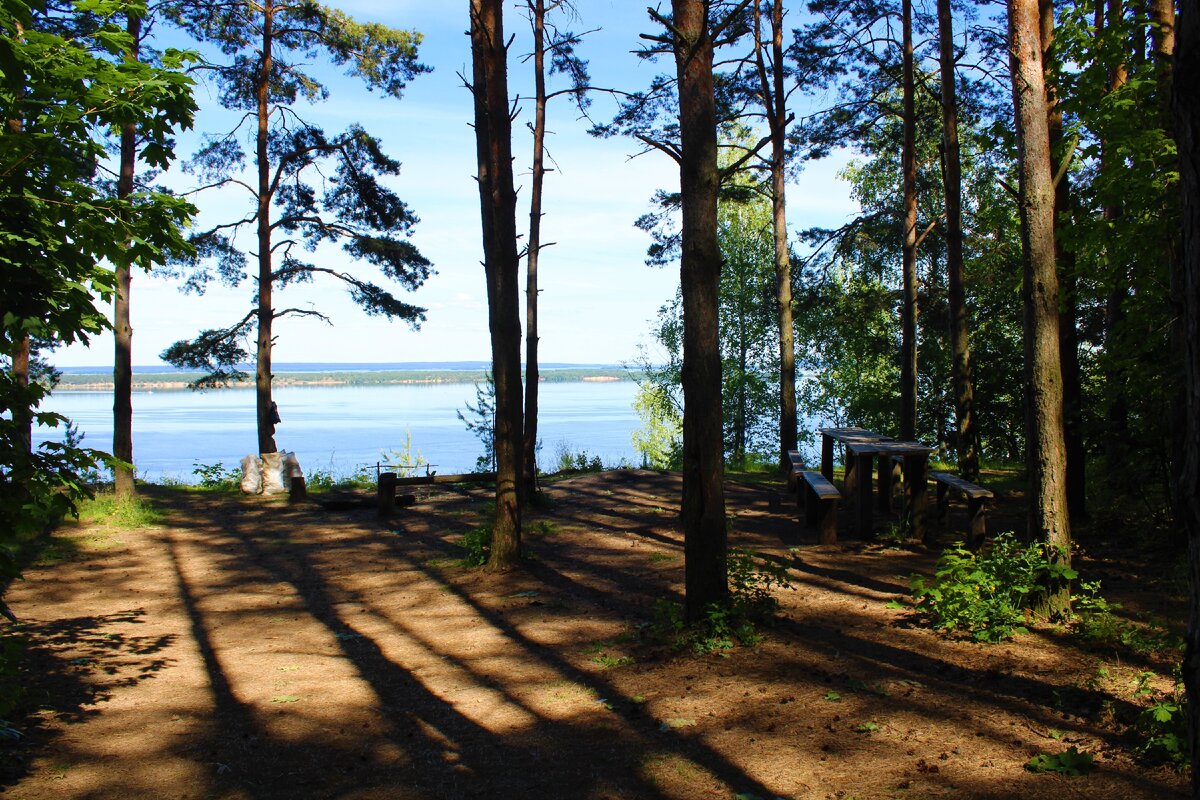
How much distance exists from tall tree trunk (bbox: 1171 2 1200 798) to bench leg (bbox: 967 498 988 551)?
17.7 feet

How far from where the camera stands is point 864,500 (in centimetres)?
859

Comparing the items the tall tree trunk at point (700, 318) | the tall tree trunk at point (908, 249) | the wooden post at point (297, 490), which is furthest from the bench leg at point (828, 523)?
the wooden post at point (297, 490)

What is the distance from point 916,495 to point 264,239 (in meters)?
13.5

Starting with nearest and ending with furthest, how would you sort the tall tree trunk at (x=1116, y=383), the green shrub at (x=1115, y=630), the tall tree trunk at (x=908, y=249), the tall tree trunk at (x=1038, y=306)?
the green shrub at (x=1115, y=630)
the tall tree trunk at (x=1038, y=306)
the tall tree trunk at (x=1116, y=383)
the tall tree trunk at (x=908, y=249)

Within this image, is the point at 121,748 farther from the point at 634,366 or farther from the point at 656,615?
the point at 634,366

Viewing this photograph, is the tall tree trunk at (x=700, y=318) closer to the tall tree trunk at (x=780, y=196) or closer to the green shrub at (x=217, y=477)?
the tall tree trunk at (x=780, y=196)

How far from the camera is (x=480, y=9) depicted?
8.68 m

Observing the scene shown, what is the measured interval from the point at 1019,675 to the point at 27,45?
5.82 m

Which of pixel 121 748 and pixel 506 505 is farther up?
pixel 506 505

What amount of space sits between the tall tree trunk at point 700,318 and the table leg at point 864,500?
3351 millimetres

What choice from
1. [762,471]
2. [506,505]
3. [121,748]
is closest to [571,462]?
Result: [762,471]

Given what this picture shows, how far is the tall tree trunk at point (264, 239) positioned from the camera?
16.3 metres

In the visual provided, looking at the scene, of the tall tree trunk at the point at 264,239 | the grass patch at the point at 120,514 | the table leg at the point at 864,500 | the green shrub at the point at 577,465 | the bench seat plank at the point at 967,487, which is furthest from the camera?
the green shrub at the point at 577,465

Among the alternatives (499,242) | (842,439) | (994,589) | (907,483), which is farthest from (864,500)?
(499,242)
